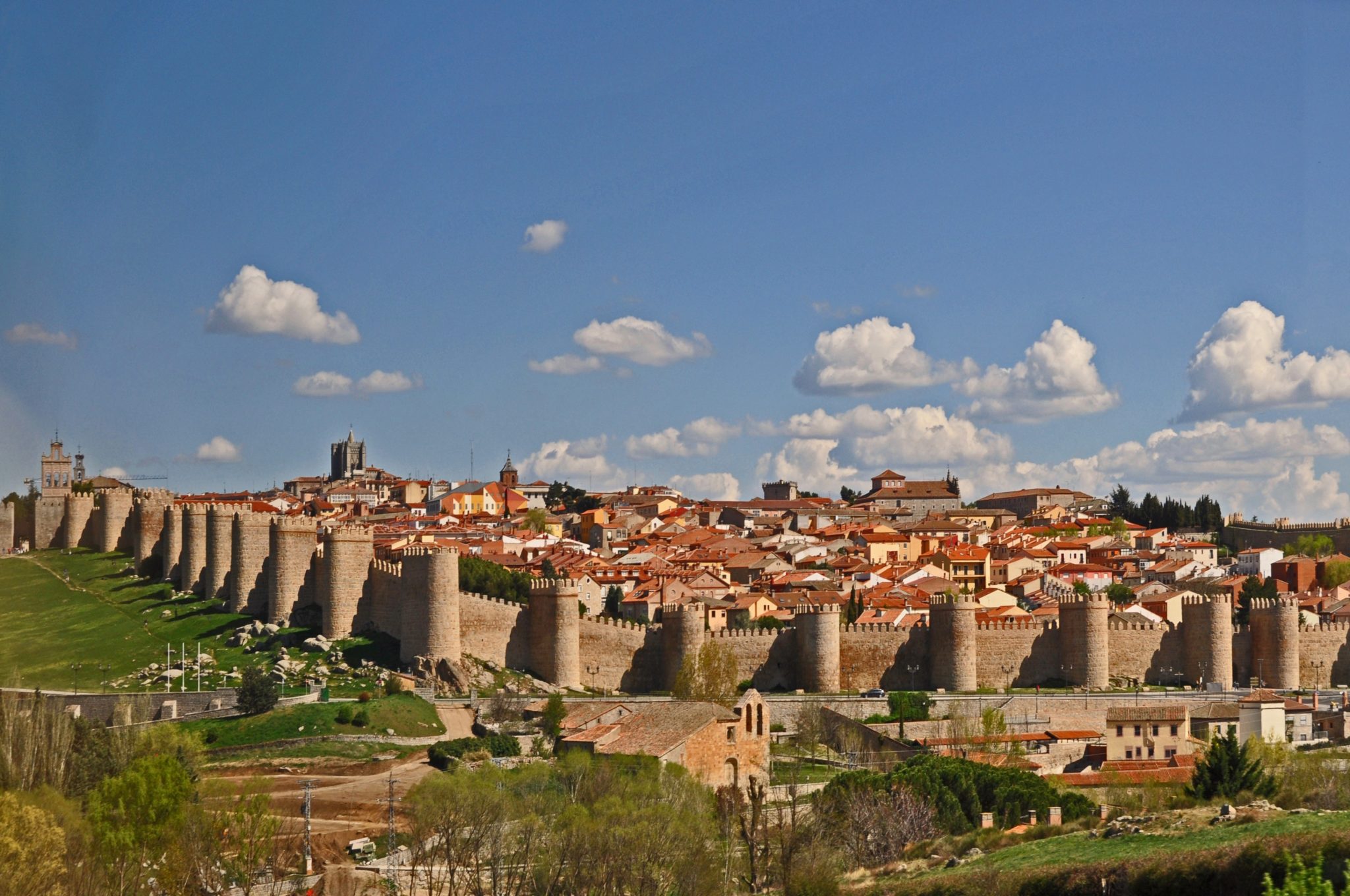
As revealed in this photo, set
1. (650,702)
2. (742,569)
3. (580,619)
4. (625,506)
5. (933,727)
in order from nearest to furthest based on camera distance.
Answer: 1. (650,702)
2. (933,727)
3. (580,619)
4. (742,569)
5. (625,506)

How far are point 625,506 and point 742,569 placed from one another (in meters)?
27.8

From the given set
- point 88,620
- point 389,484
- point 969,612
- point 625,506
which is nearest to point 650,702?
point 969,612

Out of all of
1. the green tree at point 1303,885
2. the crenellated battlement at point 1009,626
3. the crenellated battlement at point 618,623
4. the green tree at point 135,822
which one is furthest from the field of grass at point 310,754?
the green tree at point 1303,885

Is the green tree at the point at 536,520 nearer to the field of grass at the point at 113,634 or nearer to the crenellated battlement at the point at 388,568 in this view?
the field of grass at the point at 113,634

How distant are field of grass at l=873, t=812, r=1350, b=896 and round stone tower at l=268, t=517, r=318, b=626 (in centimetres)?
2595

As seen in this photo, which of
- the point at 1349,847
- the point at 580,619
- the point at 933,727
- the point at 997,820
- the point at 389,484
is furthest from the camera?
the point at 389,484

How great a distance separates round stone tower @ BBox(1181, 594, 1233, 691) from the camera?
4928cm

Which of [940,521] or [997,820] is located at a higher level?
[940,521]

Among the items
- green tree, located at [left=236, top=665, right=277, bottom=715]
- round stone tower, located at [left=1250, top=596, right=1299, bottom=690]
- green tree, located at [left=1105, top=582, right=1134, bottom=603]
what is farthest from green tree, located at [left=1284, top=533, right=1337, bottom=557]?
green tree, located at [left=236, top=665, right=277, bottom=715]

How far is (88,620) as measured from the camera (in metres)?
49.0

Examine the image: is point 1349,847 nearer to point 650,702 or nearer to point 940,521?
point 650,702

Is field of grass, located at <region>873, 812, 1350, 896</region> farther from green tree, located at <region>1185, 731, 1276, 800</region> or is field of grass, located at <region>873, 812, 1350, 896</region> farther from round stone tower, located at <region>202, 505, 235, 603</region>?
round stone tower, located at <region>202, 505, 235, 603</region>

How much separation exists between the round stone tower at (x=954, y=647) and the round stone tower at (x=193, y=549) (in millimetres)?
20125

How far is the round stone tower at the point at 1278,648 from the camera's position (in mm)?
49844
